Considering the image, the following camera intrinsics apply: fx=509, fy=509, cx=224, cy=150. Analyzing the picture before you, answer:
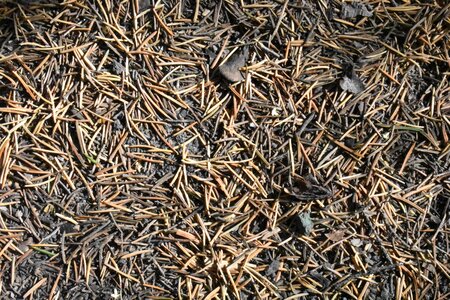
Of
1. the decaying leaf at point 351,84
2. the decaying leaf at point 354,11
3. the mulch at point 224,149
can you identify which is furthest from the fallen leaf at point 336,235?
the decaying leaf at point 354,11

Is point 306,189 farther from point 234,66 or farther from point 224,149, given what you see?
point 234,66

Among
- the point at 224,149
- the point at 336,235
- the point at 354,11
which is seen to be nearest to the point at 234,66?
the point at 224,149

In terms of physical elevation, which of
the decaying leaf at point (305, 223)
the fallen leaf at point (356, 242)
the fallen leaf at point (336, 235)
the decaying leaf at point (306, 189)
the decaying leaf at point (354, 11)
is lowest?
the fallen leaf at point (356, 242)

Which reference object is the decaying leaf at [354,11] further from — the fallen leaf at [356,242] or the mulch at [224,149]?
the fallen leaf at [356,242]

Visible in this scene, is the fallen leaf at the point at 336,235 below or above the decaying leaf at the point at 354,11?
below

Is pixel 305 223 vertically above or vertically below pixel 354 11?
below

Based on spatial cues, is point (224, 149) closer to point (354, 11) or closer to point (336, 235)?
point (336, 235)

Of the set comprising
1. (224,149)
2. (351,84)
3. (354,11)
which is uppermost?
(354,11)

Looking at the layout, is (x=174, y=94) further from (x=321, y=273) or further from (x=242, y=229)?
(x=321, y=273)

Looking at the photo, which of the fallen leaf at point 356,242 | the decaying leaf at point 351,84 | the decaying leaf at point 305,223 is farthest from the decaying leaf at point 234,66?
the fallen leaf at point 356,242
